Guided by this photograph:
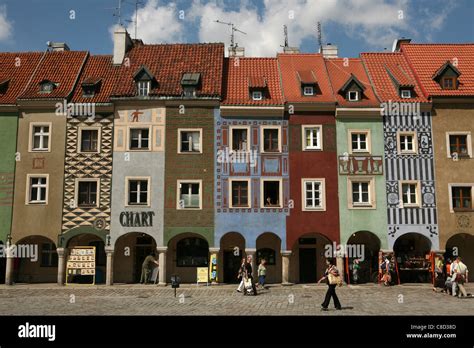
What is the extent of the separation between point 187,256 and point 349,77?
573 inches

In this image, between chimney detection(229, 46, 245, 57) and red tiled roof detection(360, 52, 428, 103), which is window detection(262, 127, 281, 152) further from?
chimney detection(229, 46, 245, 57)

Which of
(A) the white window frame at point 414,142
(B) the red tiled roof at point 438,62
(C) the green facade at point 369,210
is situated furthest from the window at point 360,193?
(B) the red tiled roof at point 438,62

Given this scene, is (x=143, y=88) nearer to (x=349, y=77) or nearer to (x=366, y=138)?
(x=349, y=77)

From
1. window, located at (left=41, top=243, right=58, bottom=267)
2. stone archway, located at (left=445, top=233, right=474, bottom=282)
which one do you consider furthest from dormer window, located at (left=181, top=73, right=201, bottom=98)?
stone archway, located at (left=445, top=233, right=474, bottom=282)

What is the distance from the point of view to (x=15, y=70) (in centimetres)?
3209

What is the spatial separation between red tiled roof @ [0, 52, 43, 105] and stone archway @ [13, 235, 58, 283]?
8187 millimetres

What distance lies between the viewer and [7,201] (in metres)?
28.6

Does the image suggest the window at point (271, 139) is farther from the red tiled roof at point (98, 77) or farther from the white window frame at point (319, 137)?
the red tiled roof at point (98, 77)

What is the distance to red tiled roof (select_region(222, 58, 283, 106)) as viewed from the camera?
2964cm

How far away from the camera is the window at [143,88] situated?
29.7 m

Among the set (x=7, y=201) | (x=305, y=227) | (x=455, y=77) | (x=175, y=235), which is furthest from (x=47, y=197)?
(x=455, y=77)

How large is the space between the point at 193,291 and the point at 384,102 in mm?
14901

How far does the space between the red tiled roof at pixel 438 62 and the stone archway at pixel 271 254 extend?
12128mm

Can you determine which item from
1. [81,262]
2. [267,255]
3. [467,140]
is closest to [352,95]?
[467,140]
